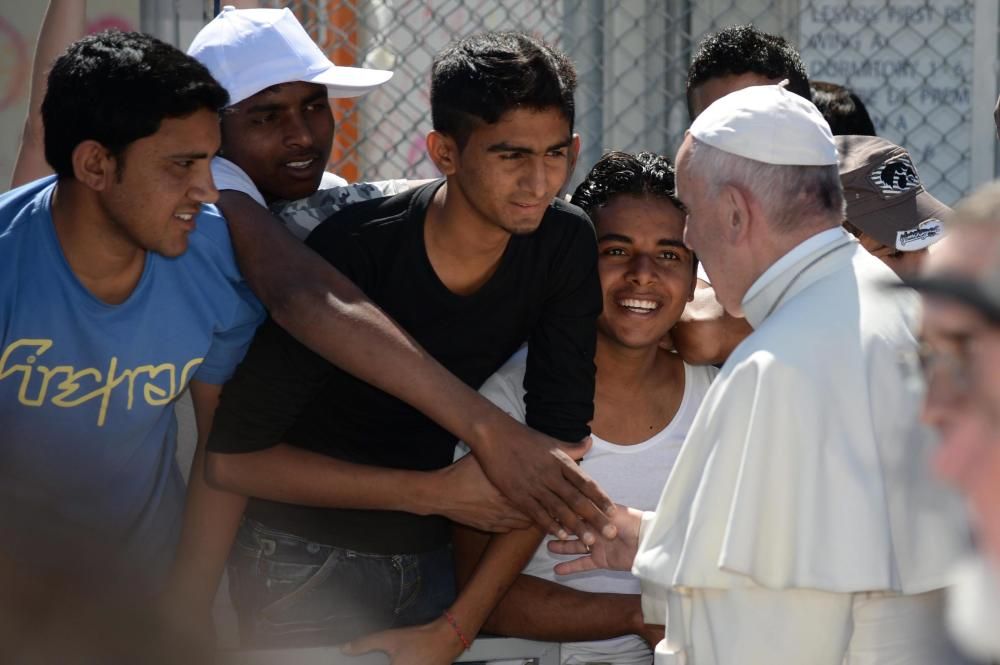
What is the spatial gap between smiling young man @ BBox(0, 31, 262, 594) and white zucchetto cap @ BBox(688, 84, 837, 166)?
3.40 ft

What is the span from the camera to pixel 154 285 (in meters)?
2.69

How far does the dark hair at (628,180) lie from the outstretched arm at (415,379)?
82cm

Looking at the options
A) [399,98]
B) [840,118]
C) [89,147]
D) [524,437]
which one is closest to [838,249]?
[524,437]

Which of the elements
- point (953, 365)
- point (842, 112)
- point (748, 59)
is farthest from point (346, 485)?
point (842, 112)

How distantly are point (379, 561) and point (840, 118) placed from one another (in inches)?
83.1

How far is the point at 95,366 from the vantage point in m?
2.62

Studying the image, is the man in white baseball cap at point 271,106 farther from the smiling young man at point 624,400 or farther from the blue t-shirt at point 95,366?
the smiling young man at point 624,400

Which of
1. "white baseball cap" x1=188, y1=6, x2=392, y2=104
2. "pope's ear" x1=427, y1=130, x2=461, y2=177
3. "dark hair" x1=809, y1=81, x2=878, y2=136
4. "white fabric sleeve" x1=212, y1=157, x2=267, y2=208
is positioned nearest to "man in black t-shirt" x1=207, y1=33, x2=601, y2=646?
"pope's ear" x1=427, y1=130, x2=461, y2=177

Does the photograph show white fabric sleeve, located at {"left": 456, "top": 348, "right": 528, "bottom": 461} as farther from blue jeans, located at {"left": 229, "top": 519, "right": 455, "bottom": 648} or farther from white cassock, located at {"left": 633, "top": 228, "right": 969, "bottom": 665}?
white cassock, located at {"left": 633, "top": 228, "right": 969, "bottom": 665}

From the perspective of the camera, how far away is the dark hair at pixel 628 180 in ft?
10.3

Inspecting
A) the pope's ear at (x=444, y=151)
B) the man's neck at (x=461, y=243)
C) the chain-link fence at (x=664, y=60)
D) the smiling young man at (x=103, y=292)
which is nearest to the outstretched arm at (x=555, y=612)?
the man's neck at (x=461, y=243)

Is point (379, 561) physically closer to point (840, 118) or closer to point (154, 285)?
point (154, 285)

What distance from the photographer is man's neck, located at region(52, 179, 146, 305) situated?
2.61 metres

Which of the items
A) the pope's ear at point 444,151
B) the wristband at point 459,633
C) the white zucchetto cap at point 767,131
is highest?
the white zucchetto cap at point 767,131
